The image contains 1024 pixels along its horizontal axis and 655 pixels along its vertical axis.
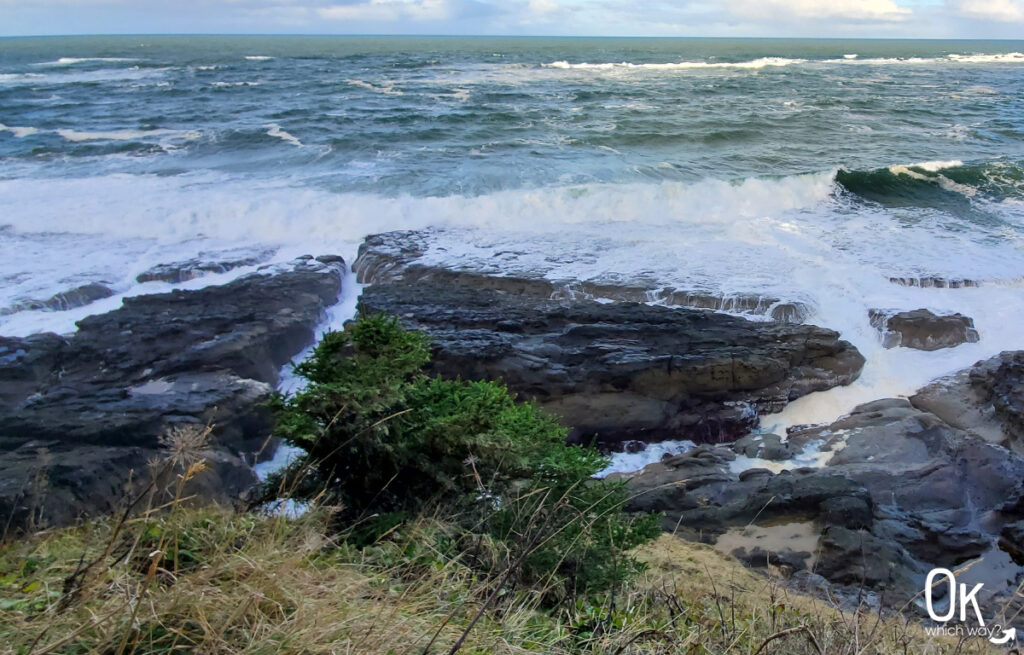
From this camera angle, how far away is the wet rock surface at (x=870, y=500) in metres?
6.34

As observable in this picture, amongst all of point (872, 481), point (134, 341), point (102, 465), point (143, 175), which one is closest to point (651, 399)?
point (872, 481)

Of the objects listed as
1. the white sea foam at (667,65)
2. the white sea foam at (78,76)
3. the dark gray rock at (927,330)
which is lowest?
the dark gray rock at (927,330)

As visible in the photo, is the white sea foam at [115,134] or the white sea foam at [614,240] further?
the white sea foam at [115,134]

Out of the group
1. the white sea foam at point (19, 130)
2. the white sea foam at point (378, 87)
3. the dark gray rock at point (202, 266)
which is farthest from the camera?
the white sea foam at point (378, 87)

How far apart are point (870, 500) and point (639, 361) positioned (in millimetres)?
2984

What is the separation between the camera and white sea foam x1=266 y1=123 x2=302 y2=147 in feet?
79.4

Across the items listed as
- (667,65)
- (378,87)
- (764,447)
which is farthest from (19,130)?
(667,65)

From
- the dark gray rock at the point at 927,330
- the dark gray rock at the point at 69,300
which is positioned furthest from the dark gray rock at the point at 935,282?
the dark gray rock at the point at 69,300

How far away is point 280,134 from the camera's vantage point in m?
25.5

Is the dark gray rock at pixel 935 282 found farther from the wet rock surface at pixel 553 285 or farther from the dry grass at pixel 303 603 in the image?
the dry grass at pixel 303 603

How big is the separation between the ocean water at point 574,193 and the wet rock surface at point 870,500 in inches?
41.2

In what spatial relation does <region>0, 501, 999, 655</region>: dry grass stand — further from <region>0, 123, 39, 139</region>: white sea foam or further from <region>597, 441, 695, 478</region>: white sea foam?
<region>0, 123, 39, 139</region>: white sea foam

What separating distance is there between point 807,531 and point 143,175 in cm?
1936

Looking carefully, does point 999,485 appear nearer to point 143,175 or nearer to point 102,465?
point 102,465
